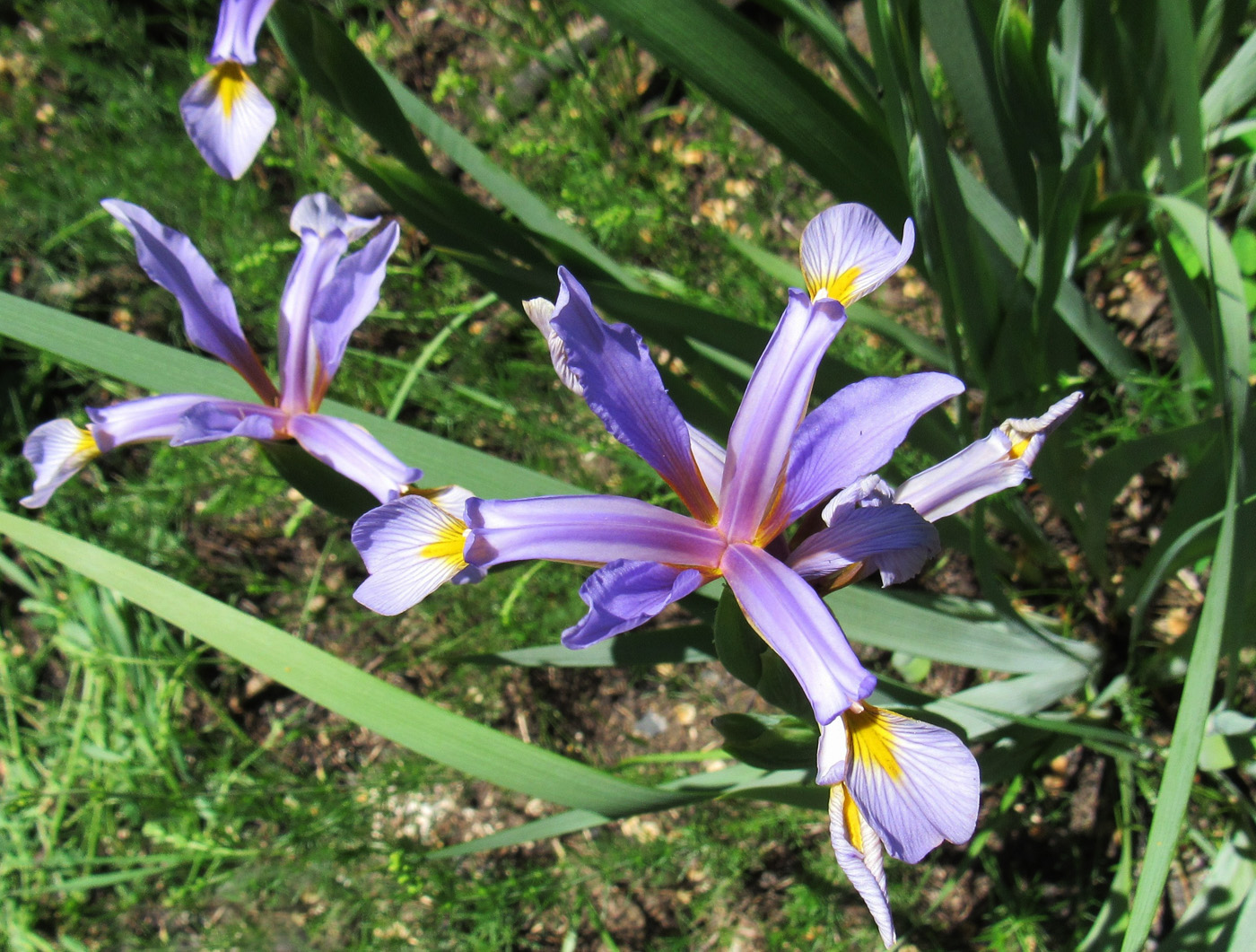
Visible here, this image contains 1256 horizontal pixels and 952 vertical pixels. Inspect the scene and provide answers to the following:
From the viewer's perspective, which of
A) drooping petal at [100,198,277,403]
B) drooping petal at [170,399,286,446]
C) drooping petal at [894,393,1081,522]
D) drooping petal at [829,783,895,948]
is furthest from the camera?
drooping petal at [100,198,277,403]

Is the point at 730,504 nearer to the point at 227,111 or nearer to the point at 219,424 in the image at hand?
the point at 219,424

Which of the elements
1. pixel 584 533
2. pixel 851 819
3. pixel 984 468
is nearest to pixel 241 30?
pixel 584 533

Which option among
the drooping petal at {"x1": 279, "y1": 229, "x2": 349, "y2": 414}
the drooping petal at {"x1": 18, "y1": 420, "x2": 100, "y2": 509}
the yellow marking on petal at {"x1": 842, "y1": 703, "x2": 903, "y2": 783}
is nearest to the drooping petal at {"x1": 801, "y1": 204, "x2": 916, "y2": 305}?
the yellow marking on petal at {"x1": 842, "y1": 703, "x2": 903, "y2": 783}

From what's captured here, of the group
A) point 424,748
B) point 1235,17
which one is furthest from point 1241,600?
point 1235,17

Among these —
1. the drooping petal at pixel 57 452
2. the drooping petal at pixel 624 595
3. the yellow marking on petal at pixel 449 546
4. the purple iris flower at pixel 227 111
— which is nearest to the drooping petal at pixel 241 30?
the purple iris flower at pixel 227 111

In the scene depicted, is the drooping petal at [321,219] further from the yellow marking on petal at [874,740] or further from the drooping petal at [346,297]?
the yellow marking on petal at [874,740]

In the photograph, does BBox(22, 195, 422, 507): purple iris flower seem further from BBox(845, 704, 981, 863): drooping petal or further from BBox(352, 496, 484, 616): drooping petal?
BBox(845, 704, 981, 863): drooping petal
